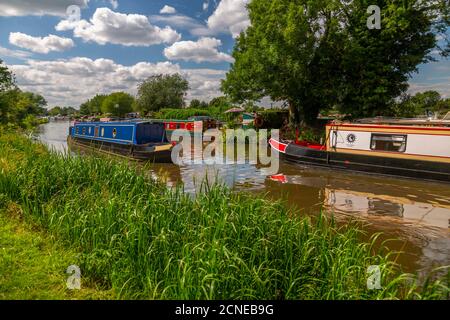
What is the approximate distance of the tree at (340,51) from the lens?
16562 millimetres

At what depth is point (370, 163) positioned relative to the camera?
12266 millimetres

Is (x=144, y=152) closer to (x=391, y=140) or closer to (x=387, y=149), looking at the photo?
(x=387, y=149)

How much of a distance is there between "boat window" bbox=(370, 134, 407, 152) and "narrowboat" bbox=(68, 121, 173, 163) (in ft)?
26.6

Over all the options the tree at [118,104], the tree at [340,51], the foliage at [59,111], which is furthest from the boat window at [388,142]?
the foliage at [59,111]

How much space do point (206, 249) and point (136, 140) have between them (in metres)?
13.3

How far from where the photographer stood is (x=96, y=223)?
4.59 m

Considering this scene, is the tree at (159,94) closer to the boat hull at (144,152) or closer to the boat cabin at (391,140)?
the boat hull at (144,152)

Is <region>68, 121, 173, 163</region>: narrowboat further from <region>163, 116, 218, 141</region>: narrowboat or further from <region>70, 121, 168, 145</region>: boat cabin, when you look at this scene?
<region>163, 116, 218, 141</region>: narrowboat

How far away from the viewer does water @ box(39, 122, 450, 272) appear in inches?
237

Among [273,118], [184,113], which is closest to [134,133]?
[273,118]

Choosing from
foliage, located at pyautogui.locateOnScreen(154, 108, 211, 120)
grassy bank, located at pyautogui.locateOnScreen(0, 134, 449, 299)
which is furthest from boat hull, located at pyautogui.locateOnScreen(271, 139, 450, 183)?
foliage, located at pyautogui.locateOnScreen(154, 108, 211, 120)

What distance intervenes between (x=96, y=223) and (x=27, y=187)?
206 cm

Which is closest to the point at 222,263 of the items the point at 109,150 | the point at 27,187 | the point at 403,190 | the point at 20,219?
the point at 20,219
